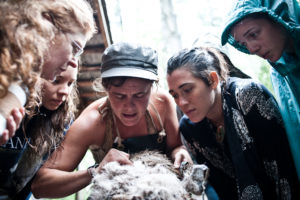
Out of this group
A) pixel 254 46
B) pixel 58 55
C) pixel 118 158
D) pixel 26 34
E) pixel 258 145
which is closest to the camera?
pixel 26 34

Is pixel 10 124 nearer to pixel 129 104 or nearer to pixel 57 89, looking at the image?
pixel 57 89

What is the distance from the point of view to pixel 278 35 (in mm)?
2027

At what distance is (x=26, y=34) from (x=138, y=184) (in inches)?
39.6

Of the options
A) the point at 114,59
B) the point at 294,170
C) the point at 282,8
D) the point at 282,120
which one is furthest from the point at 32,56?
the point at 294,170

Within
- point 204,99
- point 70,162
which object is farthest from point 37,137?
point 204,99

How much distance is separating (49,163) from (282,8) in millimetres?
2498

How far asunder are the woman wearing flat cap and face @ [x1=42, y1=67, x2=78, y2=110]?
0.33m

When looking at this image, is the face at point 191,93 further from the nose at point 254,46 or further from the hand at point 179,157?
the nose at point 254,46

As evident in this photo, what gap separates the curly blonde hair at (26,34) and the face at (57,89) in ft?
2.04

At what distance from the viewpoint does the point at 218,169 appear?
2564 mm

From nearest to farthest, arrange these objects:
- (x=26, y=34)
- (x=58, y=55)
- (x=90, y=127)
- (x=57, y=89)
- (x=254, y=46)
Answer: (x=26, y=34) → (x=58, y=55) → (x=57, y=89) → (x=254, y=46) → (x=90, y=127)

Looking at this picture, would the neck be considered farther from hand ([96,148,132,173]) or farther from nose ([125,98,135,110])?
hand ([96,148,132,173])

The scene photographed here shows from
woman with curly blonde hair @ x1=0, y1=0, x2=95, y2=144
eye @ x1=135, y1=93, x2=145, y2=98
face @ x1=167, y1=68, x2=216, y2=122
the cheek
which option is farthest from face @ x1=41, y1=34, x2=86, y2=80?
the cheek

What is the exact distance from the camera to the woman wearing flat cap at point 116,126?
2.12 metres
